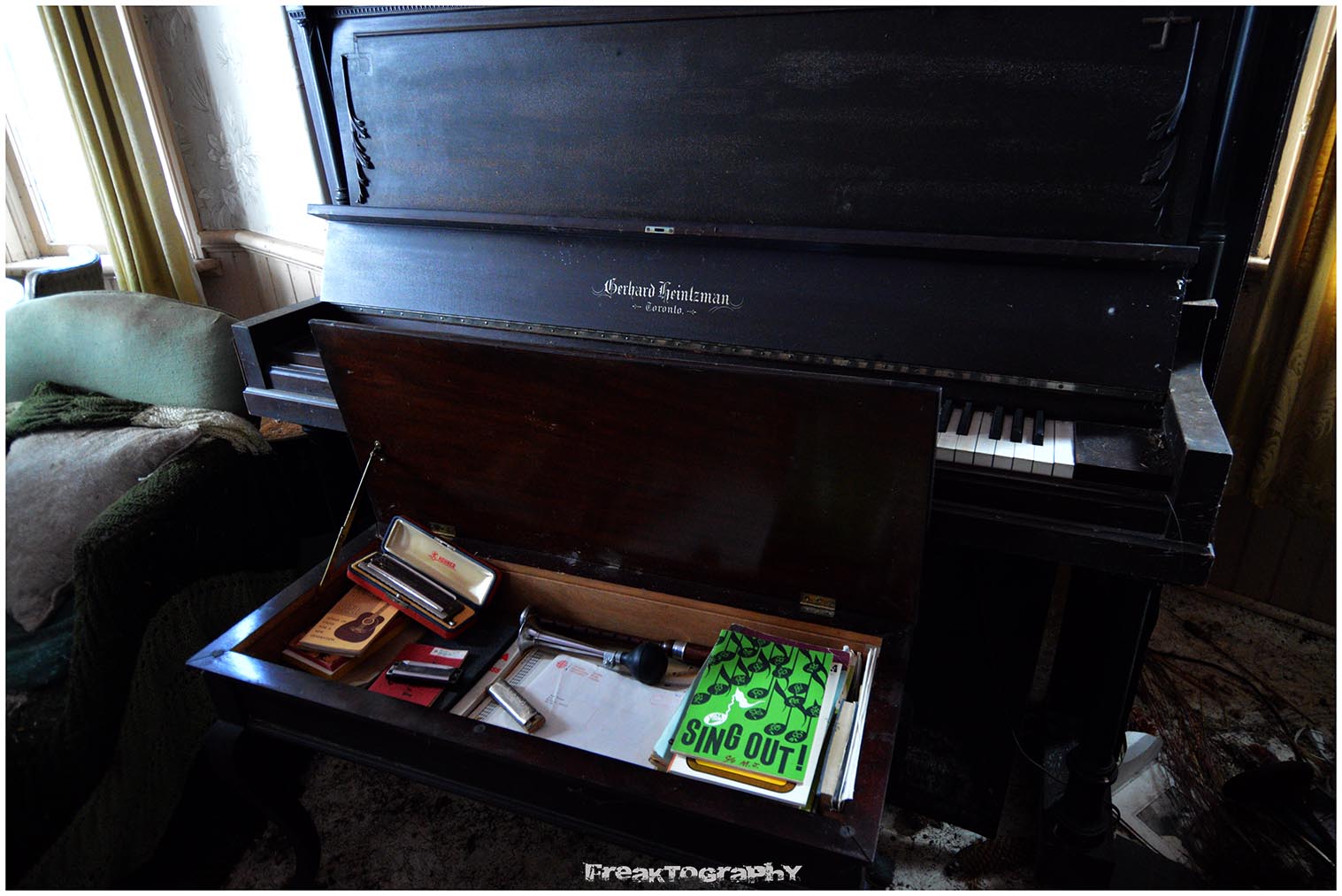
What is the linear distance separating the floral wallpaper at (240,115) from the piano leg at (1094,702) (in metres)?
2.18

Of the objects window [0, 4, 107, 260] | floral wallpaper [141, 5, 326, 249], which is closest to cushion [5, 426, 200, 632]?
floral wallpaper [141, 5, 326, 249]

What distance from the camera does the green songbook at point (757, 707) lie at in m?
1.00

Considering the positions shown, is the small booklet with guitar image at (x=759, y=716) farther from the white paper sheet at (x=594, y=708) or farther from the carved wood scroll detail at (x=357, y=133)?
the carved wood scroll detail at (x=357, y=133)

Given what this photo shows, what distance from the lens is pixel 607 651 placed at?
4.25 ft

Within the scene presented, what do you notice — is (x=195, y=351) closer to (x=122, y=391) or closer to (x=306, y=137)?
(x=122, y=391)

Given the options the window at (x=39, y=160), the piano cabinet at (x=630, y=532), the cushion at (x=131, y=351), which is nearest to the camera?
the piano cabinet at (x=630, y=532)

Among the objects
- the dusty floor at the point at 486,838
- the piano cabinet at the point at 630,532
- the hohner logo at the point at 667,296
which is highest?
the hohner logo at the point at 667,296

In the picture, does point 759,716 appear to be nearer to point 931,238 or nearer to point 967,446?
point 967,446

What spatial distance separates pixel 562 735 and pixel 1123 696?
0.84 meters

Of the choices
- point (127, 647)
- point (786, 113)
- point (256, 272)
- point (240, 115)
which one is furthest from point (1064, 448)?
point (256, 272)

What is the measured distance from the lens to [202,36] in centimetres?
224

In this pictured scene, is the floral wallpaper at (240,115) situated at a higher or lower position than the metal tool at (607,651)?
higher

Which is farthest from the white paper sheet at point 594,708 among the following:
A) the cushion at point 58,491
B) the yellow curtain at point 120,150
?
the yellow curtain at point 120,150

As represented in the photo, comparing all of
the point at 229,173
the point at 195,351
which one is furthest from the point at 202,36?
the point at 195,351
